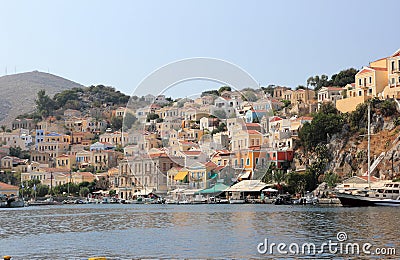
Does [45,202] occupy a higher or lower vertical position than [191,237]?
lower

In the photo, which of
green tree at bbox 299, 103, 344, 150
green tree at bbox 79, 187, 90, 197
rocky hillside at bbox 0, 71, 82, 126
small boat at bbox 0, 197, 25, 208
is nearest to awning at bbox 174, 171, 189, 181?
green tree at bbox 299, 103, 344, 150

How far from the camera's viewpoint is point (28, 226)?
32.0 m

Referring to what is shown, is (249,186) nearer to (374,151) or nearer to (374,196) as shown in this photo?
(374,151)

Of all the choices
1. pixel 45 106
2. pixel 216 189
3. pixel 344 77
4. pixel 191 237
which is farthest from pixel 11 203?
pixel 45 106

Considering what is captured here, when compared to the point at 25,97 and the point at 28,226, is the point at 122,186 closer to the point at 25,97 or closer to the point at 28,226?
the point at 28,226

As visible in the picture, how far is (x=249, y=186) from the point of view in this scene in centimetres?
5525

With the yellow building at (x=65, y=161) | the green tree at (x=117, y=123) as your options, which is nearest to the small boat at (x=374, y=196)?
the yellow building at (x=65, y=161)

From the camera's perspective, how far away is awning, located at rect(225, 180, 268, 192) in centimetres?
5466

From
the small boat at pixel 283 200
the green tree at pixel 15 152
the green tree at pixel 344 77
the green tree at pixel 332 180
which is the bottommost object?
the small boat at pixel 283 200

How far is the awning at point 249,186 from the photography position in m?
54.7

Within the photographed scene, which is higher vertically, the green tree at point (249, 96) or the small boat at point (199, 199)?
the green tree at point (249, 96)

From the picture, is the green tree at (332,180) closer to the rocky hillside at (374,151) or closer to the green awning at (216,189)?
the rocky hillside at (374,151)

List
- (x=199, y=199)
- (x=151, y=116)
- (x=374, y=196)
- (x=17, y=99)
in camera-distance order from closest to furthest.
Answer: (x=374, y=196) < (x=151, y=116) < (x=199, y=199) < (x=17, y=99)

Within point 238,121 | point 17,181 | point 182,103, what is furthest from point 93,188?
point 238,121
